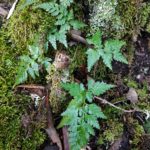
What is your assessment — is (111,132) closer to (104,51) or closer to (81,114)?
(81,114)

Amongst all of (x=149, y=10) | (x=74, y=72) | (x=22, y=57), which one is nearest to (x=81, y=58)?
(x=74, y=72)

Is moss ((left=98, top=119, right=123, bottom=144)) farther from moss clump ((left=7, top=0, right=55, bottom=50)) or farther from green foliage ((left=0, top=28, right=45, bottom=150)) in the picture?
moss clump ((left=7, top=0, right=55, bottom=50))

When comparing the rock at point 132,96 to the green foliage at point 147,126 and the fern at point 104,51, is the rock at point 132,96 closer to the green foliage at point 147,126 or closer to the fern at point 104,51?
the green foliage at point 147,126

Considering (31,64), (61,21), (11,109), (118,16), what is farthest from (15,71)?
(118,16)

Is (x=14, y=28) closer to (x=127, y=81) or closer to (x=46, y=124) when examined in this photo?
(x=46, y=124)

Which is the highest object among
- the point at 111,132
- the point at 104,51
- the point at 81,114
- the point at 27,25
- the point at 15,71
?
the point at 27,25

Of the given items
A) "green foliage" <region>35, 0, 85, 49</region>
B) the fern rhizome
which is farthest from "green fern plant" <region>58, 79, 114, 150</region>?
"green foliage" <region>35, 0, 85, 49</region>
